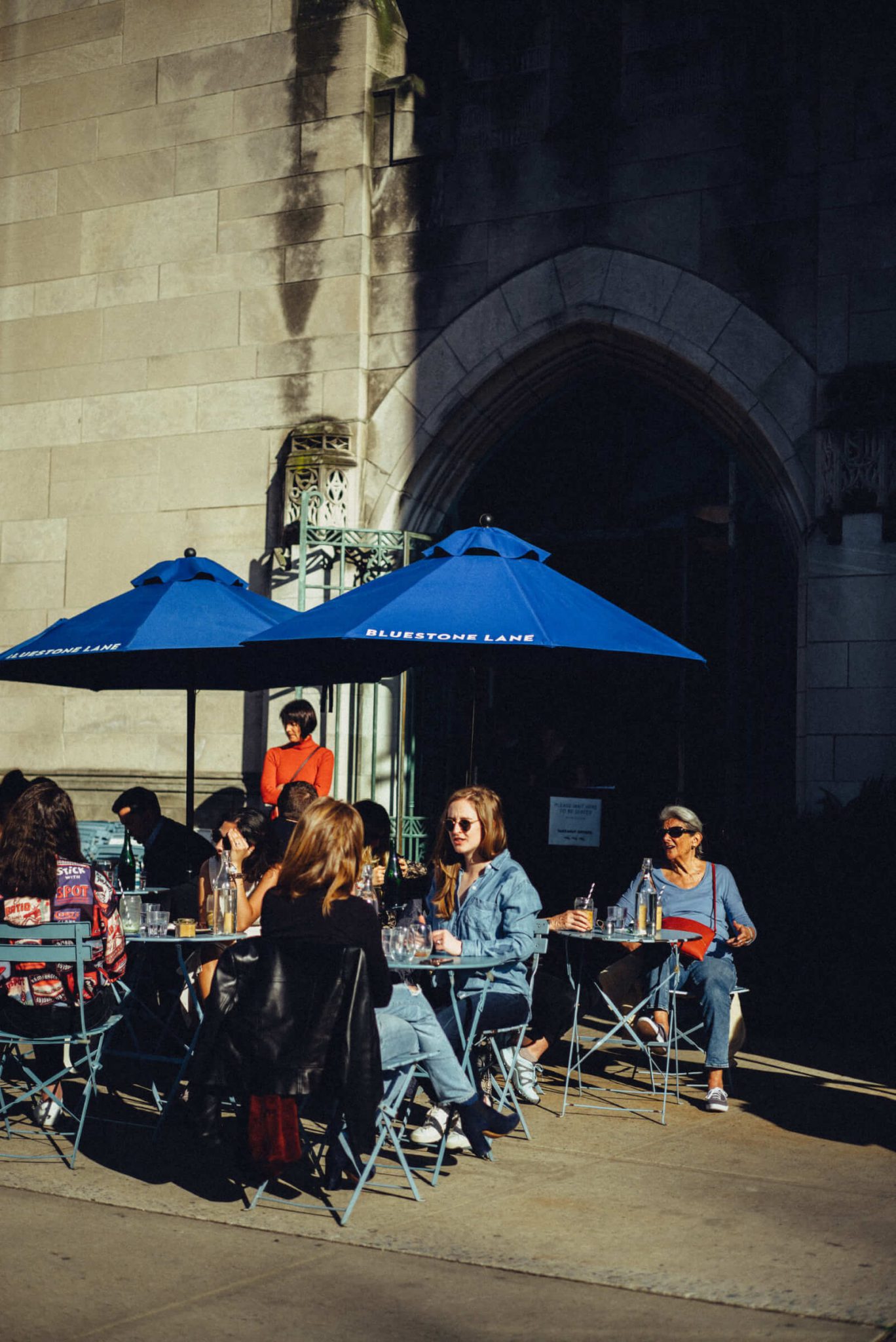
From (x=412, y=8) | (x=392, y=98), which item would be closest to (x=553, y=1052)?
(x=392, y=98)

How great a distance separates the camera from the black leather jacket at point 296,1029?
5238mm

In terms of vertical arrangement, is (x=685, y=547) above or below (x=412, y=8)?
below

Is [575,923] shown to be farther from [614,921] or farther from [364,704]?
[364,704]

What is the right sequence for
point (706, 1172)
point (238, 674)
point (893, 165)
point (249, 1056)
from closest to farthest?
1. point (249, 1056)
2. point (706, 1172)
3. point (238, 674)
4. point (893, 165)

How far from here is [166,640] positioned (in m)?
8.19

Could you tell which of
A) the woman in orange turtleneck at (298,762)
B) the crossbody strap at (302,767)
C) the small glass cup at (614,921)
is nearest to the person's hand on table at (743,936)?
the small glass cup at (614,921)

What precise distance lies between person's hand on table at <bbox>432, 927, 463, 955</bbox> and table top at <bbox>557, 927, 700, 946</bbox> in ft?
3.69

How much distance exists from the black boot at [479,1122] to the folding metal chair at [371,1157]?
0.25 meters

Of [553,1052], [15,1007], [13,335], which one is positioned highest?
[13,335]

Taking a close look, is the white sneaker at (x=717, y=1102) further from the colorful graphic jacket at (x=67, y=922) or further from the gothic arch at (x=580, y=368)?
the gothic arch at (x=580, y=368)

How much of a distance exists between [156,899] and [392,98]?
6.94m

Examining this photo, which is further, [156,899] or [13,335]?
[13,335]

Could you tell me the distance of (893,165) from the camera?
415 inches

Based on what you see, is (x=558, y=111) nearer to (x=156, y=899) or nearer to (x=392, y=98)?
(x=392, y=98)
